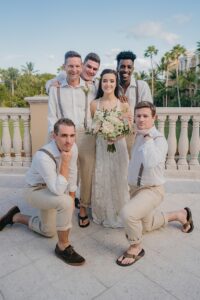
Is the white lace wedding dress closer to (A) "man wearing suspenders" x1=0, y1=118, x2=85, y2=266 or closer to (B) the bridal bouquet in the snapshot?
(B) the bridal bouquet

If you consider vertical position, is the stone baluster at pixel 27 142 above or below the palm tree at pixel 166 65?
below

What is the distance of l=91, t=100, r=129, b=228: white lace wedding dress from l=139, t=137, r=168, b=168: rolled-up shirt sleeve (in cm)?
54

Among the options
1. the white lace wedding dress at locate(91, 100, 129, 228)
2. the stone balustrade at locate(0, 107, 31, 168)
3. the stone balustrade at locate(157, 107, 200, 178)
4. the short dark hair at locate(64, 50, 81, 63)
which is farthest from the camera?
the stone balustrade at locate(0, 107, 31, 168)

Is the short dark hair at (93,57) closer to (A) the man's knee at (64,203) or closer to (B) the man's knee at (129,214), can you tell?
(A) the man's knee at (64,203)

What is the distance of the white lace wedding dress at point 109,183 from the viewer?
302 cm

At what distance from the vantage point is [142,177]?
8.57ft

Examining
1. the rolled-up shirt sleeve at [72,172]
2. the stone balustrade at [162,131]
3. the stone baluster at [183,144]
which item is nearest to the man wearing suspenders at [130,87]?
the rolled-up shirt sleeve at [72,172]

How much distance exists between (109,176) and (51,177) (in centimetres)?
84

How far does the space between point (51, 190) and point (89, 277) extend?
2.57ft

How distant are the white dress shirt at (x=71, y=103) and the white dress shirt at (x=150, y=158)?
669 mm

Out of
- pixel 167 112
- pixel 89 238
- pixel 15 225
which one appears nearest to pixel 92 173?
pixel 89 238

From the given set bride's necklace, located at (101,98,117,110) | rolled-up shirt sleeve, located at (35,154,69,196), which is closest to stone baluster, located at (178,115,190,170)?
bride's necklace, located at (101,98,117,110)

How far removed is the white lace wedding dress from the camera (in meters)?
3.02

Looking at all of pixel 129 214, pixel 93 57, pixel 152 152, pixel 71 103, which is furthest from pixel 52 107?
pixel 129 214
